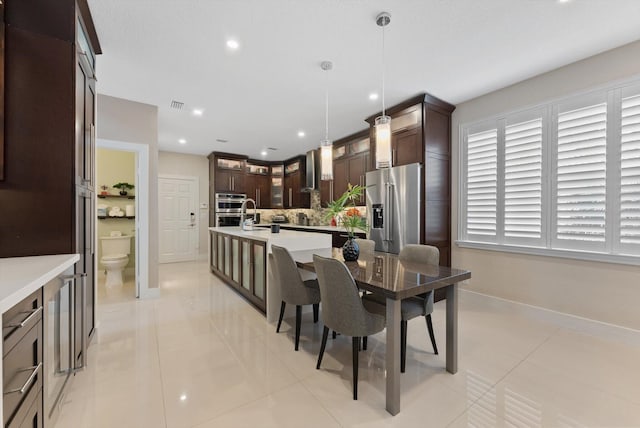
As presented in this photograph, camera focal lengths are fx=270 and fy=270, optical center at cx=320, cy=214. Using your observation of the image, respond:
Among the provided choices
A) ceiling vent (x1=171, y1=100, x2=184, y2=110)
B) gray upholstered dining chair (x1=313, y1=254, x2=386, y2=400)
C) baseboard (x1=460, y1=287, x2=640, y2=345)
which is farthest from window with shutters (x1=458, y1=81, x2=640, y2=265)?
ceiling vent (x1=171, y1=100, x2=184, y2=110)

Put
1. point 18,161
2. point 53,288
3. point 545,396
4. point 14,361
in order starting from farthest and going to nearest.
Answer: point 545,396 < point 18,161 < point 53,288 < point 14,361

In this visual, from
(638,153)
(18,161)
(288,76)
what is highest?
(288,76)

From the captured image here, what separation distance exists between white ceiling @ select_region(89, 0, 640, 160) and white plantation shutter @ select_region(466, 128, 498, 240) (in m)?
0.62

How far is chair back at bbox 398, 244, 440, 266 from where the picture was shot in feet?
7.96

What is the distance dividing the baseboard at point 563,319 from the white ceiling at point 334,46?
2632mm

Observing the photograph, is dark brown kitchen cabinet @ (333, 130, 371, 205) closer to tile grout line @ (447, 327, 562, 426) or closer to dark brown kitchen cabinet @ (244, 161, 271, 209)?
dark brown kitchen cabinet @ (244, 161, 271, 209)

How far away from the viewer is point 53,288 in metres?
1.43

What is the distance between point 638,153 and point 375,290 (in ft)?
9.24

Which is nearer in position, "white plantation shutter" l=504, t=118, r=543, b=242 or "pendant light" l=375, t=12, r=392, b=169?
"pendant light" l=375, t=12, r=392, b=169

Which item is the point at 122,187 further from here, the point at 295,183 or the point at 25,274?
the point at 25,274

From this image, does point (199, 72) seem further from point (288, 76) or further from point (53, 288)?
point (53, 288)

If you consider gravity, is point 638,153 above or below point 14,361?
above

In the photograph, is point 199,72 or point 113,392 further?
point 199,72

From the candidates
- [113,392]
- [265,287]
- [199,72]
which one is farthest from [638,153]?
[113,392]
